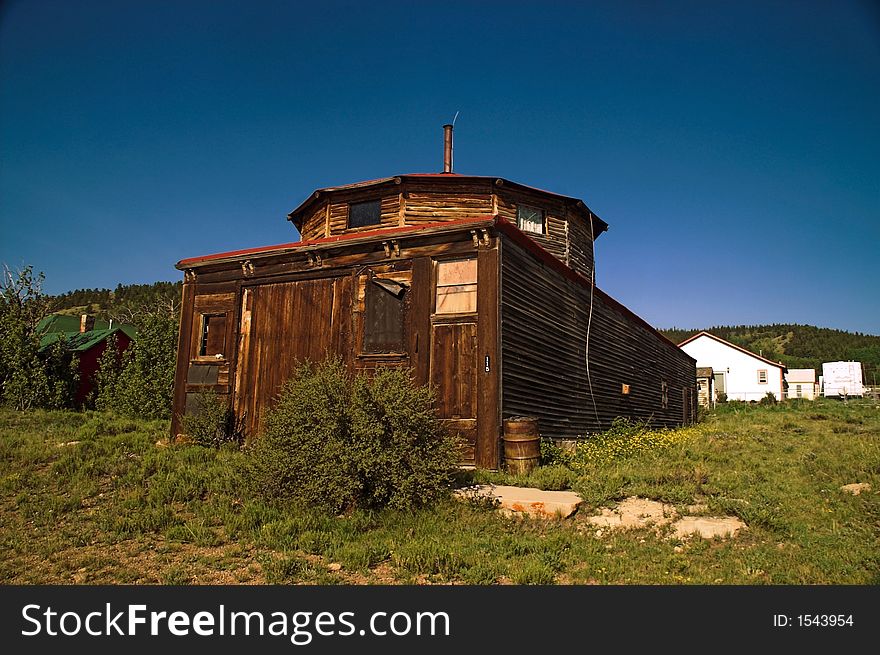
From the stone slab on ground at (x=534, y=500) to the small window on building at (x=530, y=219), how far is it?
13.3 m

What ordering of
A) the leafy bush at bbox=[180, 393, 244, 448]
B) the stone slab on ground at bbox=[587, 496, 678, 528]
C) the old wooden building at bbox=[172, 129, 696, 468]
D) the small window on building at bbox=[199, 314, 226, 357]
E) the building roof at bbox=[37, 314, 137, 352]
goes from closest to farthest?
the stone slab on ground at bbox=[587, 496, 678, 528]
the old wooden building at bbox=[172, 129, 696, 468]
the leafy bush at bbox=[180, 393, 244, 448]
the small window on building at bbox=[199, 314, 226, 357]
the building roof at bbox=[37, 314, 137, 352]

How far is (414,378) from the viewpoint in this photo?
10.3 metres

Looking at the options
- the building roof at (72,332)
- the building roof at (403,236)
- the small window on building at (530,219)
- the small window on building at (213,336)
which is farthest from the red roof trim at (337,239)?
the building roof at (72,332)

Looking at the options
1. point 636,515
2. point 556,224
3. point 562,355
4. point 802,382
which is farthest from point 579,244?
point 802,382

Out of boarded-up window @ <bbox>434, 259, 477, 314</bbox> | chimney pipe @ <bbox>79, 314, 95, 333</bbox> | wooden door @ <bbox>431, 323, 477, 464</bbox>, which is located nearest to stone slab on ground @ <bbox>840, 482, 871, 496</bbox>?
wooden door @ <bbox>431, 323, 477, 464</bbox>

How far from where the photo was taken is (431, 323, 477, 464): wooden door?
977cm

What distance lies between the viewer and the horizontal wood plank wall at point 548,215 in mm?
19438

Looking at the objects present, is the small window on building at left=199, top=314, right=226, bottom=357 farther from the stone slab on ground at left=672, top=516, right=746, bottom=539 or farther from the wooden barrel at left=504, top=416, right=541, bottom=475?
the stone slab on ground at left=672, top=516, right=746, bottom=539

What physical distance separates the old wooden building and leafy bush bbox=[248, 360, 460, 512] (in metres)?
2.21

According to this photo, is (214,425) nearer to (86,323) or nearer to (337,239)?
(337,239)

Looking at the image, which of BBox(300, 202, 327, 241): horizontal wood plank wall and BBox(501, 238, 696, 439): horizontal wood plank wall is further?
BBox(300, 202, 327, 241): horizontal wood plank wall

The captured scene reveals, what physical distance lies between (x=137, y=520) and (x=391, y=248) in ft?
21.2

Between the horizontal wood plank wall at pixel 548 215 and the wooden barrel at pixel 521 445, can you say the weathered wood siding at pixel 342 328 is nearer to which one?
the wooden barrel at pixel 521 445

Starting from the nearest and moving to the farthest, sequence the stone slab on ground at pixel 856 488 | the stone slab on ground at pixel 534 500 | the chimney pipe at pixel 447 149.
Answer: the stone slab on ground at pixel 534 500
the stone slab on ground at pixel 856 488
the chimney pipe at pixel 447 149
